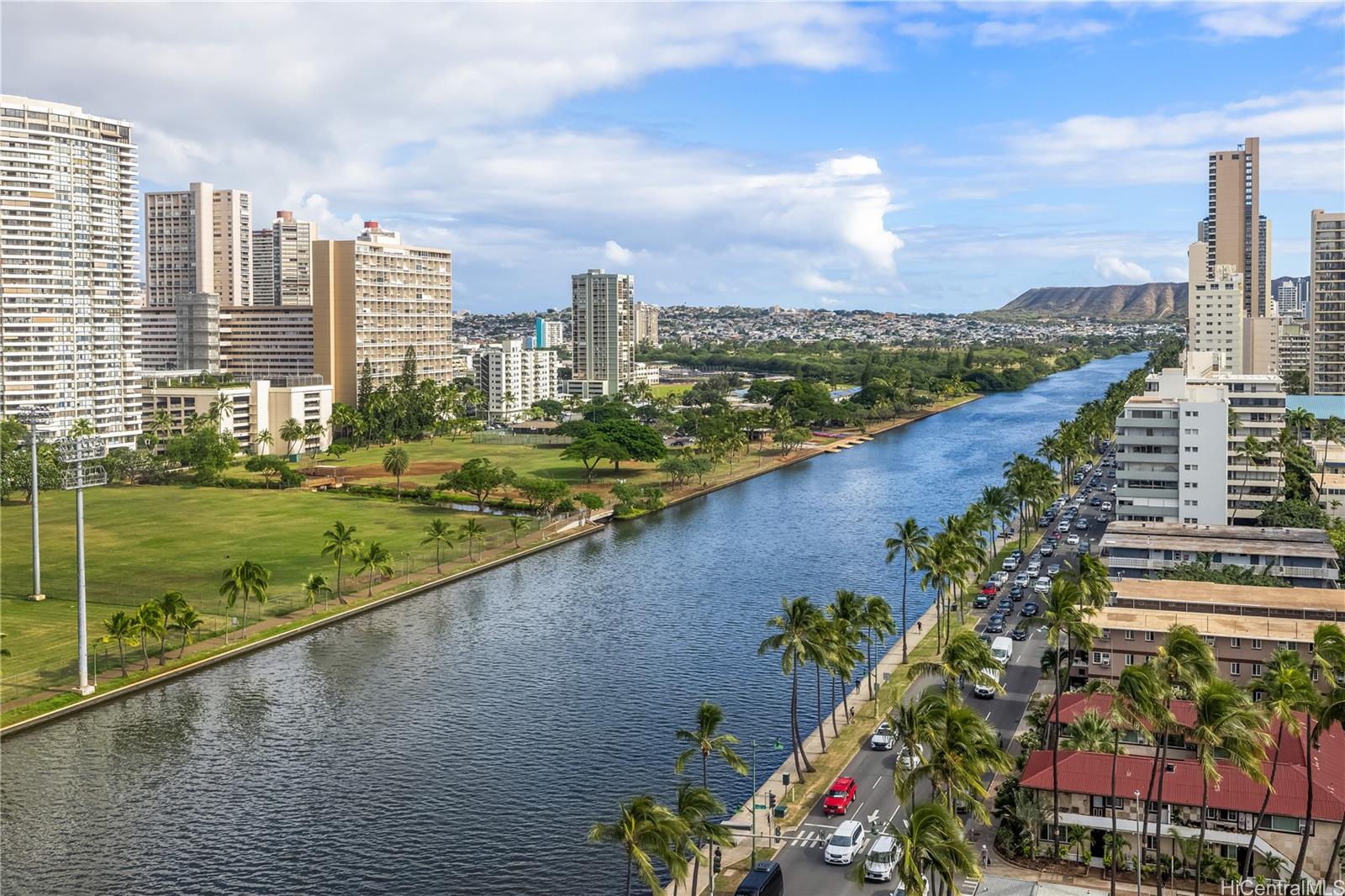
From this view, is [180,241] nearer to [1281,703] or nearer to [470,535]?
[470,535]

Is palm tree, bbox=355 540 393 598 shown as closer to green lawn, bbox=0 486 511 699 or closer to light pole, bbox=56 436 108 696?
green lawn, bbox=0 486 511 699

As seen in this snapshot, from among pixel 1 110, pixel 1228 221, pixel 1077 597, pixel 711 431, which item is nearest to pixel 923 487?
pixel 711 431

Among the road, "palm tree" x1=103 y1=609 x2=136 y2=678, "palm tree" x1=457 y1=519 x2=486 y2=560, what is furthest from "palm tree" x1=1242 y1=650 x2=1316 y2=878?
"palm tree" x1=457 y1=519 x2=486 y2=560

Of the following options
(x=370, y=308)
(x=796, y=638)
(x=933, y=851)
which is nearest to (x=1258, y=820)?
(x=933, y=851)

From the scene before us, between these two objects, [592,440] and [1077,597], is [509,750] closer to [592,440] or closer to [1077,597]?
[1077,597]

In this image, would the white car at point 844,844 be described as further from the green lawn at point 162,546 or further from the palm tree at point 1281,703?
the green lawn at point 162,546

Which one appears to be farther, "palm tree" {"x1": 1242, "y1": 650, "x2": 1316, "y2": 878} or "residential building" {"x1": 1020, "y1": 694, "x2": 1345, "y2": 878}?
"residential building" {"x1": 1020, "y1": 694, "x2": 1345, "y2": 878}
